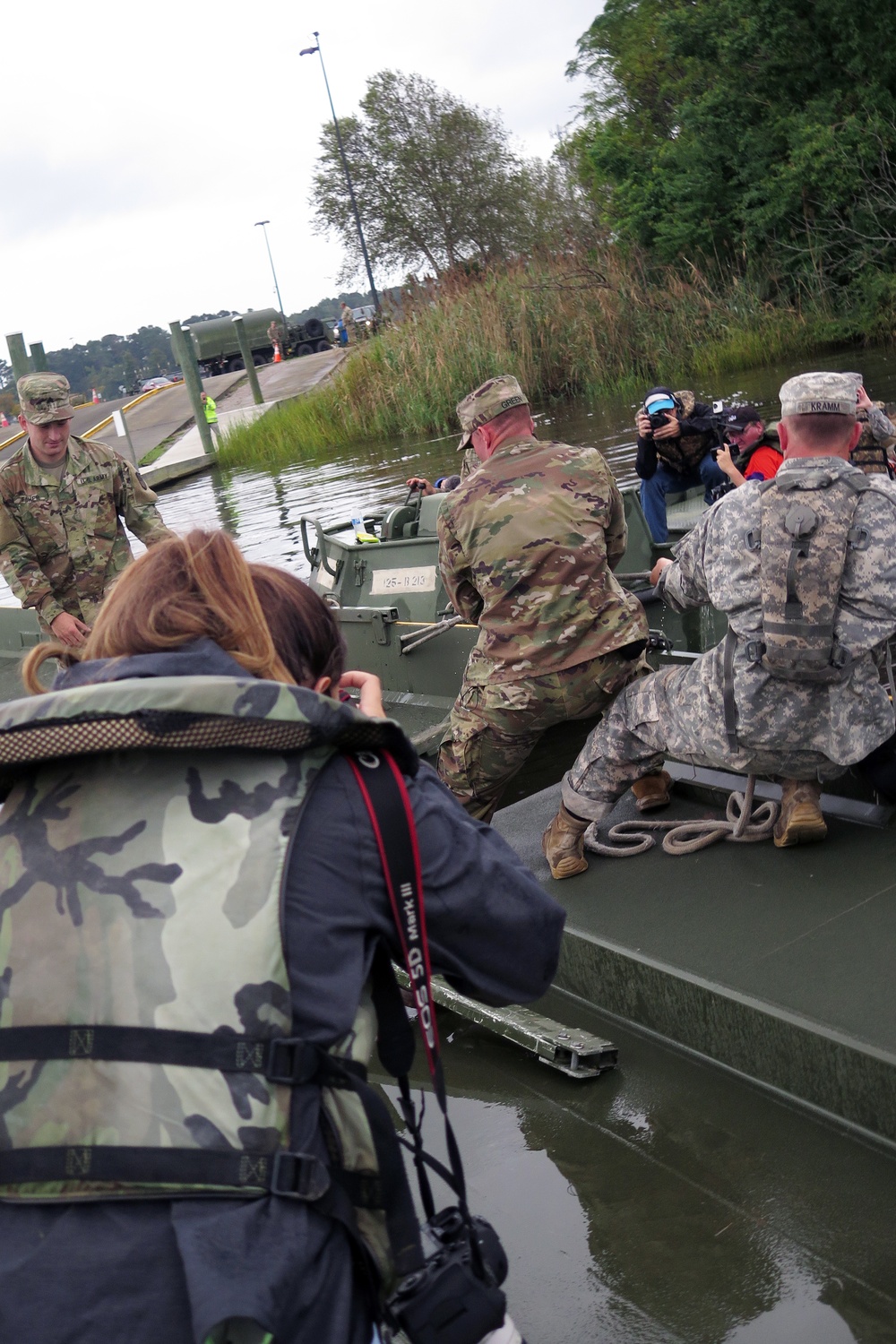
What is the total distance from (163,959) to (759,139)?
29.6 m

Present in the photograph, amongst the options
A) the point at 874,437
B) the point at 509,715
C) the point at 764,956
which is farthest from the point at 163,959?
the point at 874,437

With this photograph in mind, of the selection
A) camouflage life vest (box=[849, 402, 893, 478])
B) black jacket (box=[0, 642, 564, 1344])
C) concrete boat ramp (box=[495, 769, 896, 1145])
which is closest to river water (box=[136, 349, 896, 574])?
camouflage life vest (box=[849, 402, 893, 478])

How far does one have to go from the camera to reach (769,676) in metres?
3.90

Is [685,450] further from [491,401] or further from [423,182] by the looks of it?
[423,182]

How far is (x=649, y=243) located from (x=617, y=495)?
1085 inches

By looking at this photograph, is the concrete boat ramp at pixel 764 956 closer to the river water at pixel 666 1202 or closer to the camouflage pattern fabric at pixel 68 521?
the river water at pixel 666 1202

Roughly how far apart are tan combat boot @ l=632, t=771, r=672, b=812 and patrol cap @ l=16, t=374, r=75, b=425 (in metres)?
3.58

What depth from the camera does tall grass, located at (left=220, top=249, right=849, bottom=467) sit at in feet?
75.6

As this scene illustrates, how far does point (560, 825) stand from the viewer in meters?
4.58

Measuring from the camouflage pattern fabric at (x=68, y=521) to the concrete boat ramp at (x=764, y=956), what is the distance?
3.61 m

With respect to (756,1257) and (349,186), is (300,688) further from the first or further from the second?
(349,186)

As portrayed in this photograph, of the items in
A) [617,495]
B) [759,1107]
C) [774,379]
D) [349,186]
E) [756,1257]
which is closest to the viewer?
[756,1257]

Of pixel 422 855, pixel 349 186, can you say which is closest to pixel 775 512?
pixel 422 855

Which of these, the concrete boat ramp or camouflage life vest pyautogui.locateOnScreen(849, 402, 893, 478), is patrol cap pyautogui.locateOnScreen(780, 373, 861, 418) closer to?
camouflage life vest pyautogui.locateOnScreen(849, 402, 893, 478)
